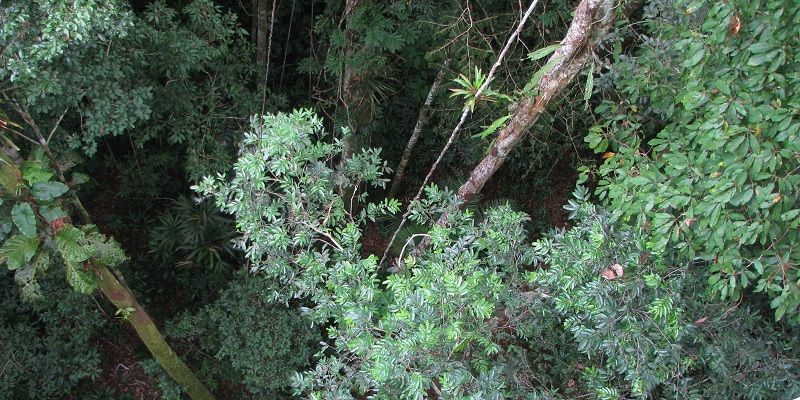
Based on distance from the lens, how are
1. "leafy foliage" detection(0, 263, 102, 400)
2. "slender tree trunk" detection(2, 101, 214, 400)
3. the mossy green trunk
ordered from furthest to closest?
"leafy foliage" detection(0, 263, 102, 400) → the mossy green trunk → "slender tree trunk" detection(2, 101, 214, 400)

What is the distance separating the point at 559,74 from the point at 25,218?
11.2 ft

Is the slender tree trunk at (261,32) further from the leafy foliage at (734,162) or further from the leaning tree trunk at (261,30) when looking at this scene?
the leafy foliage at (734,162)

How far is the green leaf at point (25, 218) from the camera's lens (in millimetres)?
3945

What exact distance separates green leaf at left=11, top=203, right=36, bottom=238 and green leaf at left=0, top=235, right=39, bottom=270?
6.1 inches

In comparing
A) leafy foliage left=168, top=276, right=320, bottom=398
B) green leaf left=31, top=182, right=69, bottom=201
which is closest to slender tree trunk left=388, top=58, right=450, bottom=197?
leafy foliage left=168, top=276, right=320, bottom=398

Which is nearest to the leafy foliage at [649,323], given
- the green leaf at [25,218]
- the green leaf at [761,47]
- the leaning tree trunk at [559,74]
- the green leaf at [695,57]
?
the leaning tree trunk at [559,74]

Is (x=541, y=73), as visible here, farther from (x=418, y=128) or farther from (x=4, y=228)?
(x=4, y=228)

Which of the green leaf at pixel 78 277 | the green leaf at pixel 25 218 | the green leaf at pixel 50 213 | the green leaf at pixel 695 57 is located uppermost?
the green leaf at pixel 695 57

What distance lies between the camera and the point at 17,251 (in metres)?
4.05

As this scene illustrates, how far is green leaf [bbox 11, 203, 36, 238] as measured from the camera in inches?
155

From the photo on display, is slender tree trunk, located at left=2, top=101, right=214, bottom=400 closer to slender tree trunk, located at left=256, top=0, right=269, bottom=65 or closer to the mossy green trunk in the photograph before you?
the mossy green trunk

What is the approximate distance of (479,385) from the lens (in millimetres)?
3227

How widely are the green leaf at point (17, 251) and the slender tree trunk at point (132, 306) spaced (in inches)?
16.7

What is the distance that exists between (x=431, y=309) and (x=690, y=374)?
1748 millimetres
